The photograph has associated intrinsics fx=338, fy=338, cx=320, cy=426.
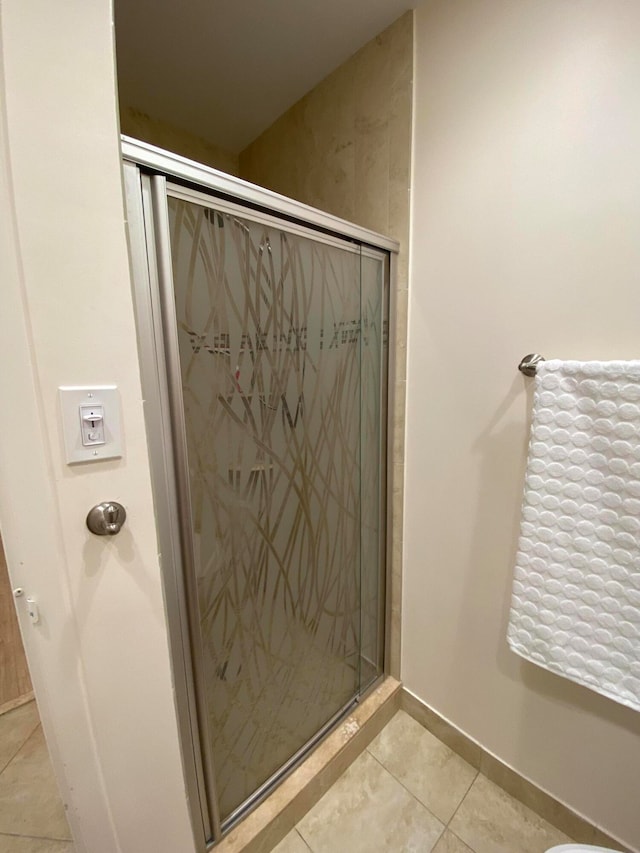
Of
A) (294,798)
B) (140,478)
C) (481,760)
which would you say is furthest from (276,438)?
(481,760)

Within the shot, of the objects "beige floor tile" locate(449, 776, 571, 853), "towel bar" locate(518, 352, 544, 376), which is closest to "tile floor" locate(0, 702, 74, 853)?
"beige floor tile" locate(449, 776, 571, 853)

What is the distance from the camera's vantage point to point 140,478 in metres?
0.63

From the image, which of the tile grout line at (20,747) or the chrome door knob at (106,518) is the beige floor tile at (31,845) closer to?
the tile grout line at (20,747)

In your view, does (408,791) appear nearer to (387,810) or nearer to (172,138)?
(387,810)

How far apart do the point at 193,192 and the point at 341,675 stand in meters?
1.54

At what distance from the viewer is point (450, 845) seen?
3.17ft

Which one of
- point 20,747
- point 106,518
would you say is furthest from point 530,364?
point 20,747

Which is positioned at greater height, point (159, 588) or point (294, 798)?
point (159, 588)

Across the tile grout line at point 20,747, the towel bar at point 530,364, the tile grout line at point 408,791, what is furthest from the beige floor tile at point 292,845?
the towel bar at point 530,364

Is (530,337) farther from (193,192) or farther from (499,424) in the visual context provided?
(193,192)

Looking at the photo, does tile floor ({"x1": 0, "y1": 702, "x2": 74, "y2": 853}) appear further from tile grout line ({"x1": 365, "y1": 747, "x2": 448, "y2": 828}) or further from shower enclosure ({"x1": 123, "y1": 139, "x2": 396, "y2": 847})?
tile grout line ({"x1": 365, "y1": 747, "x2": 448, "y2": 828})

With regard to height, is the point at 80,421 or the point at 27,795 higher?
the point at 80,421

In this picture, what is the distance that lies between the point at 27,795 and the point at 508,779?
1.55 m

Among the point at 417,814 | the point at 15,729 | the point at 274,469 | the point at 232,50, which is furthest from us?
the point at 15,729
